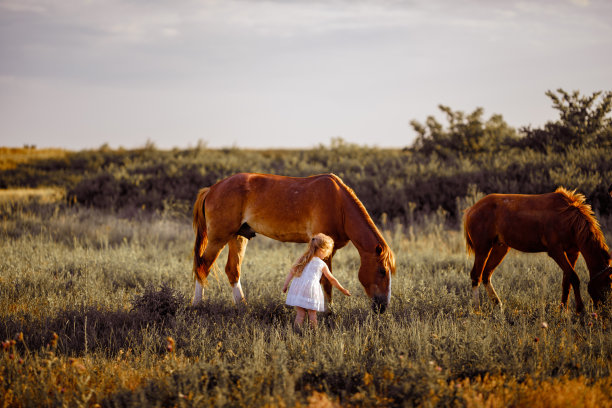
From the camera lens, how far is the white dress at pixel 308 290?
4926 mm

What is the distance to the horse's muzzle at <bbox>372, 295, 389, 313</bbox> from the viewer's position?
17.1 feet

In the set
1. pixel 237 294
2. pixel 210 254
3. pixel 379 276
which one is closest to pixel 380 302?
pixel 379 276

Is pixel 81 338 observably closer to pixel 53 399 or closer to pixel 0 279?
pixel 53 399

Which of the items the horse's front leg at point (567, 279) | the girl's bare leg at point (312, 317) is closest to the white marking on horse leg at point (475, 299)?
the horse's front leg at point (567, 279)

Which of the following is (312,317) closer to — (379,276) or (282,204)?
(379,276)

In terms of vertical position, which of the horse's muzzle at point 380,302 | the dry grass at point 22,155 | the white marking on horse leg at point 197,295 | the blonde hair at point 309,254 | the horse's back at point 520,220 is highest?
the dry grass at point 22,155

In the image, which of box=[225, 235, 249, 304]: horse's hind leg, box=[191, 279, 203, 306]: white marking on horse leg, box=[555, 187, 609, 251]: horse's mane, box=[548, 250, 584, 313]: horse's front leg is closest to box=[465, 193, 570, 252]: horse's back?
box=[555, 187, 609, 251]: horse's mane

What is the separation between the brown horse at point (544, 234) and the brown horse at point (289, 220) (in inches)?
67.2

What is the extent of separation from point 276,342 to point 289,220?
200 cm

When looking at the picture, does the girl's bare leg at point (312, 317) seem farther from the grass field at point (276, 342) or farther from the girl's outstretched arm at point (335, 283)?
the girl's outstretched arm at point (335, 283)

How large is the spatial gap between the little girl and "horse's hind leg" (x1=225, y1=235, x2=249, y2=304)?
4.53 feet

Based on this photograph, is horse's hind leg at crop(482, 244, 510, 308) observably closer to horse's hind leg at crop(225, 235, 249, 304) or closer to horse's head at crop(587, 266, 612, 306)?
horse's head at crop(587, 266, 612, 306)

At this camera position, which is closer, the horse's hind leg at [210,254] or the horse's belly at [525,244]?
the horse's belly at [525,244]

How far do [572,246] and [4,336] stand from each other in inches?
281
